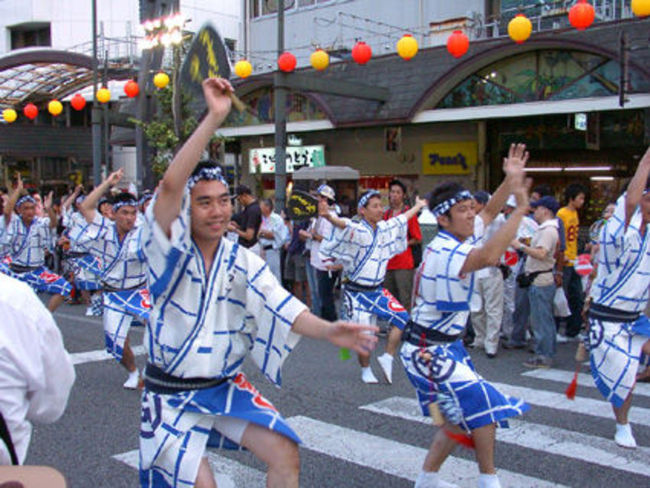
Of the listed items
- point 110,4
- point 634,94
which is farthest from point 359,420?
point 110,4

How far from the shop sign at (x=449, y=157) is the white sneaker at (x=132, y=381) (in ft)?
38.6

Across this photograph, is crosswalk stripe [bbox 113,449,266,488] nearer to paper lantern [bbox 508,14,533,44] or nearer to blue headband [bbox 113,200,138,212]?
blue headband [bbox 113,200,138,212]

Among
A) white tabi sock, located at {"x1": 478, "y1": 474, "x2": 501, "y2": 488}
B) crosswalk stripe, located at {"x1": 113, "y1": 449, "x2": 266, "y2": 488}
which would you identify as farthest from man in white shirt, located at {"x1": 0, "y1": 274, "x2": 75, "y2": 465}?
white tabi sock, located at {"x1": 478, "y1": 474, "x2": 501, "y2": 488}

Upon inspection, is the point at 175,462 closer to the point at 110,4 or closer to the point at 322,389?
the point at 322,389

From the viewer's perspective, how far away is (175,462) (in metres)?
2.88

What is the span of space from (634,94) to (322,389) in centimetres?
918

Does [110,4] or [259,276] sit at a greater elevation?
[110,4]

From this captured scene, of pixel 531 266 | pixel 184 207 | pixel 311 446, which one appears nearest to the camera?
pixel 184 207

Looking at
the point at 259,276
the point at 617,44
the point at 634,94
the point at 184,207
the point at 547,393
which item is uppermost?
the point at 617,44

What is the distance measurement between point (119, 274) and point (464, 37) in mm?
7510

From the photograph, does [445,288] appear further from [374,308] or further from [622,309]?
[374,308]

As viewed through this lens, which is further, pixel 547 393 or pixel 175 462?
pixel 547 393

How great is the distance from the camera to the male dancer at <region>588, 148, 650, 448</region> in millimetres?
4891

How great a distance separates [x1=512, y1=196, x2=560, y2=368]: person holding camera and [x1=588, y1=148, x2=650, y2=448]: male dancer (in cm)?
255
